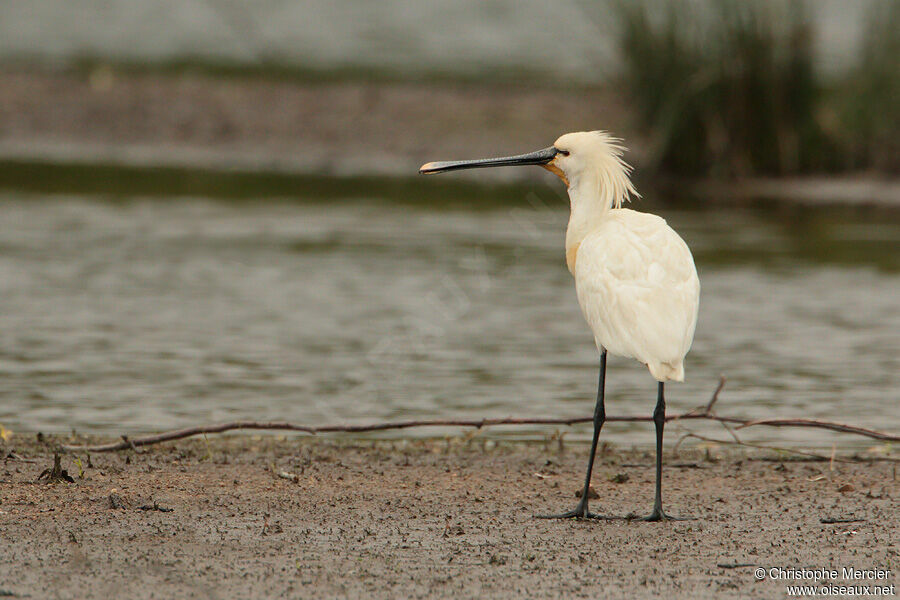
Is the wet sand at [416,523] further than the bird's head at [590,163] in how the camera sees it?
No

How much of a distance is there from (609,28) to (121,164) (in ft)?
20.8

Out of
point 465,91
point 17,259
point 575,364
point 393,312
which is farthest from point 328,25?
point 575,364

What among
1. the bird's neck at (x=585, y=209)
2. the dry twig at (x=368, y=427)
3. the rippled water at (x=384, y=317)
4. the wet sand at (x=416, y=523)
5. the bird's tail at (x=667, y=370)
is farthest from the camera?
the rippled water at (x=384, y=317)

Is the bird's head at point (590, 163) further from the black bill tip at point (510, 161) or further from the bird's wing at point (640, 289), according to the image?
the bird's wing at point (640, 289)

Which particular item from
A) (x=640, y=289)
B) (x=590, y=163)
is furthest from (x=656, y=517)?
(x=590, y=163)

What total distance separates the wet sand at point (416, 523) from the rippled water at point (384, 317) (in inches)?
40.9

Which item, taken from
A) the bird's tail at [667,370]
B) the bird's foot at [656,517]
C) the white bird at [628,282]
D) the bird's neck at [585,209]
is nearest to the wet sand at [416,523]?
the bird's foot at [656,517]

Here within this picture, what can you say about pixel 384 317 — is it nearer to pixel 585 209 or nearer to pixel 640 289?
pixel 585 209

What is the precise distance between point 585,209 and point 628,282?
0.78 meters

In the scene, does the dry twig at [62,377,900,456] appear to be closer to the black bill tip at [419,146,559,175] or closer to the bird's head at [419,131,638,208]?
the bird's head at [419,131,638,208]

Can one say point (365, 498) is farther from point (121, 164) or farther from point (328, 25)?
point (328, 25)

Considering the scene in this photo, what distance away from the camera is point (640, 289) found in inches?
246

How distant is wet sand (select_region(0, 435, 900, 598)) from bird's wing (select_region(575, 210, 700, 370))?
70 centimetres

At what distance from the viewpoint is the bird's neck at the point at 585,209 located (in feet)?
22.9
